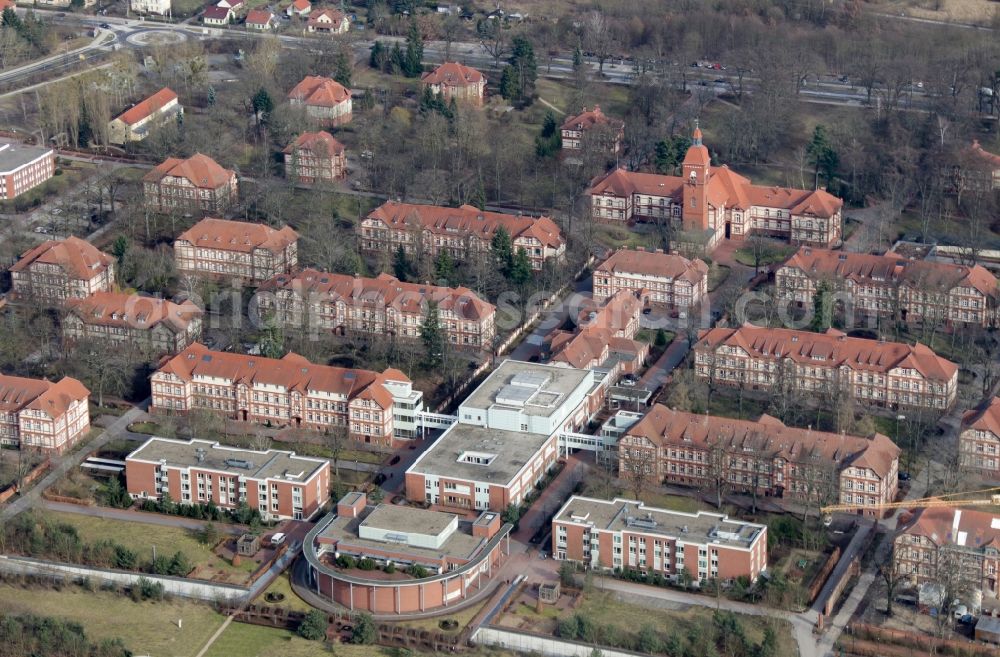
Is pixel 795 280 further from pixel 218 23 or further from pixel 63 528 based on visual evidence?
pixel 218 23

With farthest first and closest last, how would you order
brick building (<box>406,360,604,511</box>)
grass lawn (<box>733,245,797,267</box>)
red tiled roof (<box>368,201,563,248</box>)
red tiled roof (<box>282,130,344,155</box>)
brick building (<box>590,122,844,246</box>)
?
1. red tiled roof (<box>282,130,344,155</box>)
2. brick building (<box>590,122,844,246</box>)
3. grass lawn (<box>733,245,797,267</box>)
4. red tiled roof (<box>368,201,563,248</box>)
5. brick building (<box>406,360,604,511</box>)

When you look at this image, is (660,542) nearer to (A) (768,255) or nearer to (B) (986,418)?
(B) (986,418)

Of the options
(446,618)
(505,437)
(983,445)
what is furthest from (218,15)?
(446,618)

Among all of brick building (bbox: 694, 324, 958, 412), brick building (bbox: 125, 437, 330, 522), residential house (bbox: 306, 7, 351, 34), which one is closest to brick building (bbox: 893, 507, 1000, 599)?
brick building (bbox: 694, 324, 958, 412)

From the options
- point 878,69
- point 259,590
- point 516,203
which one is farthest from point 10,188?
point 878,69

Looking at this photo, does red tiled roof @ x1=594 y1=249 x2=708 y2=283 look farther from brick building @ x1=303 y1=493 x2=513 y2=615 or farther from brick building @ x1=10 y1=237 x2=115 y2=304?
brick building @ x1=10 y1=237 x2=115 y2=304

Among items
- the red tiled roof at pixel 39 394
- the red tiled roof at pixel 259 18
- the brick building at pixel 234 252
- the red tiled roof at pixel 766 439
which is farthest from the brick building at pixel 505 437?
the red tiled roof at pixel 259 18
